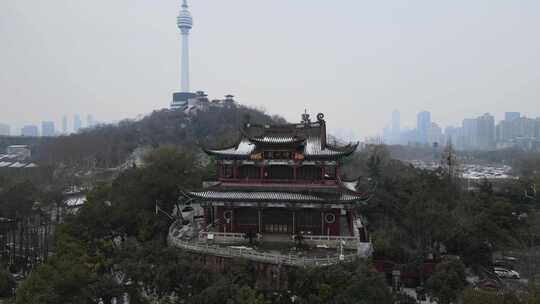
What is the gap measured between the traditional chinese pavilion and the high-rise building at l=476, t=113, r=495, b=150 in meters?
144

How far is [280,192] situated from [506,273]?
1493 cm

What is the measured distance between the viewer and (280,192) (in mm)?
23125

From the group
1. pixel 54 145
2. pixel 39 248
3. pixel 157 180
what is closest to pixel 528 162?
pixel 157 180

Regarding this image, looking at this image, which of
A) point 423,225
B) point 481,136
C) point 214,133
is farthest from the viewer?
point 481,136

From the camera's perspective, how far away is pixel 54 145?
7569 centimetres

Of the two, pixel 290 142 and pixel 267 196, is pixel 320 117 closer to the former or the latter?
pixel 290 142

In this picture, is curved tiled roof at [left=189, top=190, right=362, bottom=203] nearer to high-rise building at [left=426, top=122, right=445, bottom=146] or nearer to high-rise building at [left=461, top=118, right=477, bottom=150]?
high-rise building at [left=461, top=118, right=477, bottom=150]

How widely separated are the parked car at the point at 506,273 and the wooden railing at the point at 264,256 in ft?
36.2

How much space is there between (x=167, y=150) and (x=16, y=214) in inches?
475

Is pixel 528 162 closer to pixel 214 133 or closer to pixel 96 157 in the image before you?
pixel 214 133

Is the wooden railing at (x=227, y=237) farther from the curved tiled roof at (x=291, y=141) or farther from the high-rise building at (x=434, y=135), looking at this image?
the high-rise building at (x=434, y=135)

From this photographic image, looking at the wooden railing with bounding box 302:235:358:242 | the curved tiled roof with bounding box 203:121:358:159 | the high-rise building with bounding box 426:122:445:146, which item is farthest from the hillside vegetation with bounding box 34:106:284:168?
the high-rise building with bounding box 426:122:445:146

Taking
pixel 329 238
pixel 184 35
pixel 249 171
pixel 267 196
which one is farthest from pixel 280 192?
pixel 184 35

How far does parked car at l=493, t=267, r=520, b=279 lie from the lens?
929 inches
